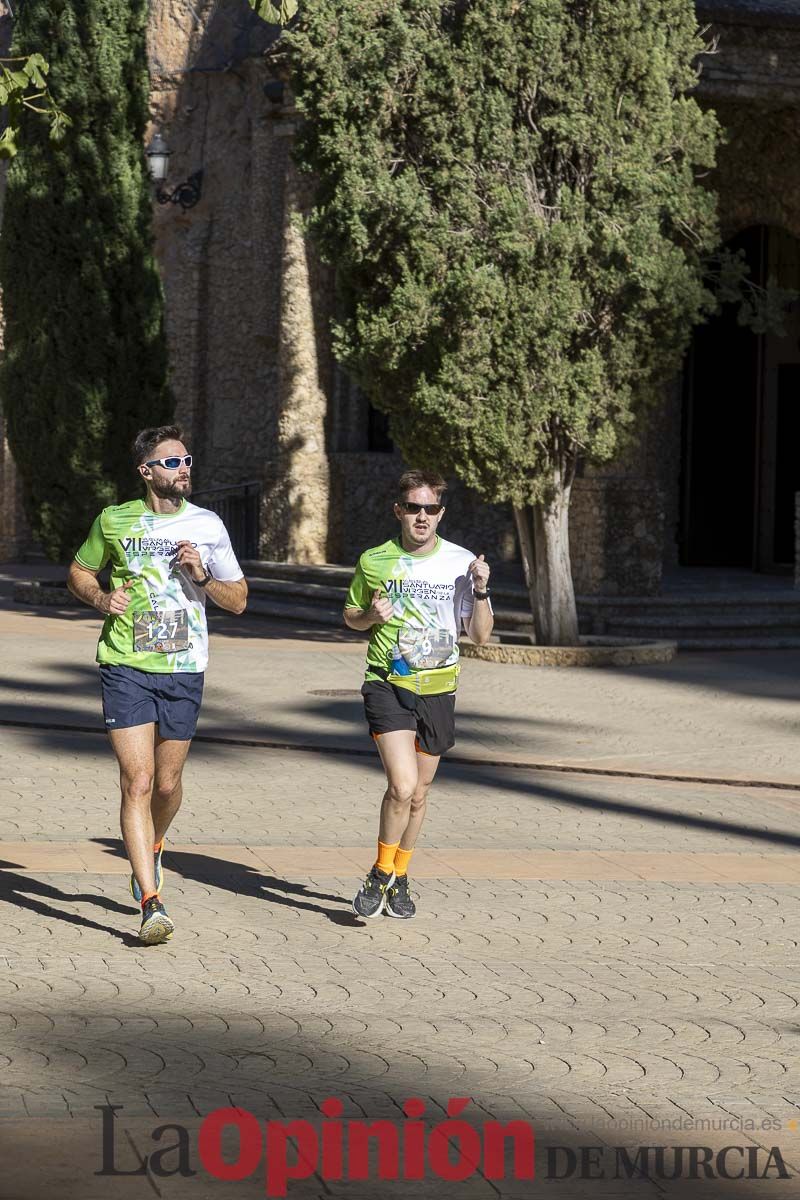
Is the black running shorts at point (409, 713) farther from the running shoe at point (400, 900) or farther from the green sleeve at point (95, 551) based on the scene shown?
the green sleeve at point (95, 551)

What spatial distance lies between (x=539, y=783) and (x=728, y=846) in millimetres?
1980

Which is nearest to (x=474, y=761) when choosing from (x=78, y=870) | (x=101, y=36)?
(x=78, y=870)

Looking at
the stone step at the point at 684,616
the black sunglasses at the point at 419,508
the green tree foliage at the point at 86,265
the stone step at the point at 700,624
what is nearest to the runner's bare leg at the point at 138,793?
the black sunglasses at the point at 419,508

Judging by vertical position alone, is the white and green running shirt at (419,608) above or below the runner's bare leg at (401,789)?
above

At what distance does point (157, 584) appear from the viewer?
289 inches

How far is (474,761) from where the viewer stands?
479 inches

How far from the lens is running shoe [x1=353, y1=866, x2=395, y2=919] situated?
7633 mm

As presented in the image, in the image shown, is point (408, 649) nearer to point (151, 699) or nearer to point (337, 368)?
point (151, 699)

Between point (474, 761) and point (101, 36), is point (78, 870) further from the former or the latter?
point (101, 36)

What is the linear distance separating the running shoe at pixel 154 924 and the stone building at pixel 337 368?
1315 centimetres

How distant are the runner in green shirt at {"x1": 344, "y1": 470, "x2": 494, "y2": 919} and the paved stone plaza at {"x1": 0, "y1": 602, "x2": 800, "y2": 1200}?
0.99ft

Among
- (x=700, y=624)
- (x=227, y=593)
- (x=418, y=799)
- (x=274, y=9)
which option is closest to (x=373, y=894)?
(x=418, y=799)

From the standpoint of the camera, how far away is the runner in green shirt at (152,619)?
24.0 ft

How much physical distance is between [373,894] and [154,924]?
3.30 ft
